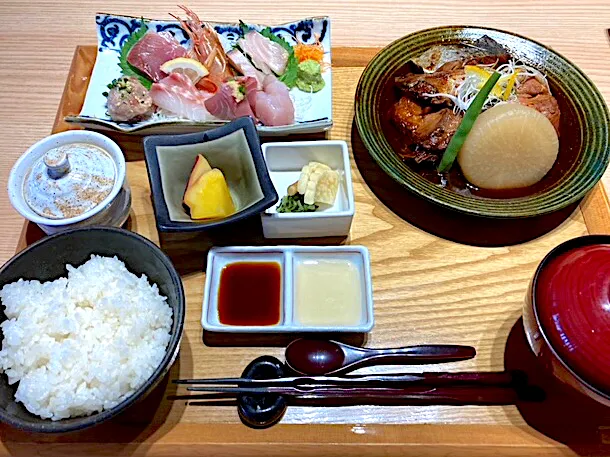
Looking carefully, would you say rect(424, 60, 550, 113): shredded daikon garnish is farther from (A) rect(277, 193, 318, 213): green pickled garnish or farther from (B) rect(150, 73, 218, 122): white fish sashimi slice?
(B) rect(150, 73, 218, 122): white fish sashimi slice

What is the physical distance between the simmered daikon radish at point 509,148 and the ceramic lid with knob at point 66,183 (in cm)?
110

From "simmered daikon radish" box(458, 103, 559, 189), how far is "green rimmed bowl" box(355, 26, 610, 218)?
0.07 meters

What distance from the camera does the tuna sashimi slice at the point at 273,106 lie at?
1763 mm

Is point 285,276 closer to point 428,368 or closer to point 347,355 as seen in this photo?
point 347,355

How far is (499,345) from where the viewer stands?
137 cm

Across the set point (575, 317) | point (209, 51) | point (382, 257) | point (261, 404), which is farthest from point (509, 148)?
point (209, 51)

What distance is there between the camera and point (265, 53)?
1.96m

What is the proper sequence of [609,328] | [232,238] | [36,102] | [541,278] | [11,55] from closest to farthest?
1. [609,328]
2. [541,278]
3. [232,238]
4. [36,102]
5. [11,55]

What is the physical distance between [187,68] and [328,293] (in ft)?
3.52

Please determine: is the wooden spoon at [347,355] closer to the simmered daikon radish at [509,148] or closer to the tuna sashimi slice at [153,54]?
the simmered daikon radish at [509,148]

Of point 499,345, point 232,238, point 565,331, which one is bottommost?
point 499,345

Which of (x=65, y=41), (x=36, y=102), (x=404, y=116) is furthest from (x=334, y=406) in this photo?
(x=65, y=41)

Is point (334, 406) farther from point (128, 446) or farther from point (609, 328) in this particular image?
point (609, 328)

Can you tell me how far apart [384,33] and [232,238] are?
1.23 metres
